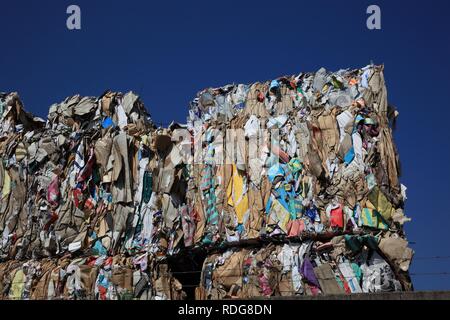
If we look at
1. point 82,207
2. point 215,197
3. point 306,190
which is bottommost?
point 306,190

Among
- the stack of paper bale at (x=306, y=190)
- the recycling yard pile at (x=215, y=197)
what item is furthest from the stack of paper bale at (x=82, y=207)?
the stack of paper bale at (x=306, y=190)

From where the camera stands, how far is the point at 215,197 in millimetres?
16562

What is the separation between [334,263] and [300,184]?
6.07ft

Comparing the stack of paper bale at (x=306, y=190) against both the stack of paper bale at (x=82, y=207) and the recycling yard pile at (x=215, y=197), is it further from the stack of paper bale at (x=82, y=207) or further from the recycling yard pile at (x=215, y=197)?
the stack of paper bale at (x=82, y=207)

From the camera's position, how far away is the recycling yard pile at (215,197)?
Answer: 1496cm

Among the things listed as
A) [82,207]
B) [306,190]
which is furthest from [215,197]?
[82,207]

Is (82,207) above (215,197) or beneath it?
above

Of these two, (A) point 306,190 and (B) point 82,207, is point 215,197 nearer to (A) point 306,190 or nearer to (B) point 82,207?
(A) point 306,190

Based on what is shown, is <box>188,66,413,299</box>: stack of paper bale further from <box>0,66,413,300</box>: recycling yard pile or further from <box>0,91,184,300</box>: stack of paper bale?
<box>0,91,184,300</box>: stack of paper bale

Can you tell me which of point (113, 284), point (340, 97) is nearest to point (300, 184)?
point (340, 97)

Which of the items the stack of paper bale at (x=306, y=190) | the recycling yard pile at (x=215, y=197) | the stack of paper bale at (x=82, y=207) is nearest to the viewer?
the stack of paper bale at (x=306, y=190)

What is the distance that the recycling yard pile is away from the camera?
49.1 feet

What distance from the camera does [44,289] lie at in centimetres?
1772
